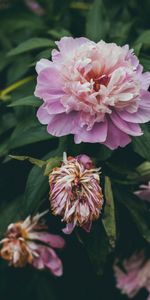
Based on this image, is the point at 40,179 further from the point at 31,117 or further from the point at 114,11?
the point at 114,11

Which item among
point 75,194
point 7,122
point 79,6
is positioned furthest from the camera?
point 79,6

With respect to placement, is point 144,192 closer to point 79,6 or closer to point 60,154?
point 60,154

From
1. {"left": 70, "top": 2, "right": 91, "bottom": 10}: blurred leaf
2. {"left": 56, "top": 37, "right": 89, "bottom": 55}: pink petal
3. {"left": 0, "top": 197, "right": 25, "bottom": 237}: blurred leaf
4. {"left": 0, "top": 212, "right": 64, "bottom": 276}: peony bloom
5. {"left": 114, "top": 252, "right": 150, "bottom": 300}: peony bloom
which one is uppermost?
{"left": 56, "top": 37, "right": 89, "bottom": 55}: pink petal

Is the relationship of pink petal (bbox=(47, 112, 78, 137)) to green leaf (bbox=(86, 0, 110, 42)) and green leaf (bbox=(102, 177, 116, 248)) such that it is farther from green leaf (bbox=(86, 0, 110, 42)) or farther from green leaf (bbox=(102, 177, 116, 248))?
green leaf (bbox=(86, 0, 110, 42))

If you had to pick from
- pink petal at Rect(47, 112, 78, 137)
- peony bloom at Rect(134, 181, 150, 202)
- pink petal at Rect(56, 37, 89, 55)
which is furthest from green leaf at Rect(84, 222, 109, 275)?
pink petal at Rect(56, 37, 89, 55)

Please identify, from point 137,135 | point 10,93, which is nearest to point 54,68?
point 137,135

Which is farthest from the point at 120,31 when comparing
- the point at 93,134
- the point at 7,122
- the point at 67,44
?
the point at 93,134
